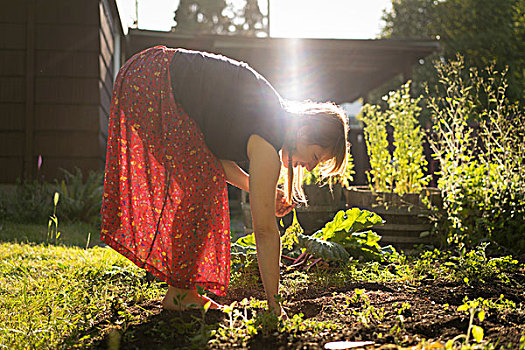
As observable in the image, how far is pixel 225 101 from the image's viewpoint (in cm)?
194

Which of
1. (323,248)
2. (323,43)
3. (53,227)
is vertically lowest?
(53,227)

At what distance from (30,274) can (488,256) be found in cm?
267

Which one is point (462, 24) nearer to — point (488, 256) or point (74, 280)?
point (488, 256)

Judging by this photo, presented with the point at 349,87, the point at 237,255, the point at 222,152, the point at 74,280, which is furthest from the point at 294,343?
the point at 349,87

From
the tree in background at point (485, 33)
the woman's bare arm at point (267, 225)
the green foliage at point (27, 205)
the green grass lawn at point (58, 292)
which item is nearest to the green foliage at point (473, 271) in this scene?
the woman's bare arm at point (267, 225)

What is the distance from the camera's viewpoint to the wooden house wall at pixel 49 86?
18.8ft

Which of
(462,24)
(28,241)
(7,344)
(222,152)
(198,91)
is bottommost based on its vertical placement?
(28,241)

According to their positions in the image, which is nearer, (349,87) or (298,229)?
(298,229)

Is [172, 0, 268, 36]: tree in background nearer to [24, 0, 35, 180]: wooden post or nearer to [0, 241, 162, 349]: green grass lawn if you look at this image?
[24, 0, 35, 180]: wooden post

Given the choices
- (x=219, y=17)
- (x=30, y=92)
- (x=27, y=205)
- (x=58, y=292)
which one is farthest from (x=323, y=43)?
(x=219, y=17)

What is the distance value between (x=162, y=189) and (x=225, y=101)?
1.41 feet

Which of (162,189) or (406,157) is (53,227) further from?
(406,157)

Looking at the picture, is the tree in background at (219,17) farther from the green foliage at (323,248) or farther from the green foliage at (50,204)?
the green foliage at (323,248)

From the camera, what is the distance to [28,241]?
3.55m
